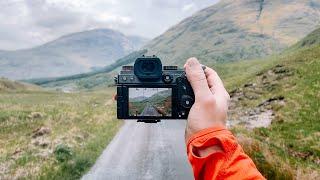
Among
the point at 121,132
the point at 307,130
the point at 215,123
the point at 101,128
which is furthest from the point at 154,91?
the point at 101,128

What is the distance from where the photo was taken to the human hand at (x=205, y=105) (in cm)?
216

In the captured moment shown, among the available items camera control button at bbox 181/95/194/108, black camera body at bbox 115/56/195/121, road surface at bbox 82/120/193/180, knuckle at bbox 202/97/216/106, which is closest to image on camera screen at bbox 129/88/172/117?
black camera body at bbox 115/56/195/121

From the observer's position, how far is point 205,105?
7.29 feet

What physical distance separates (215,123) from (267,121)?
34.3m

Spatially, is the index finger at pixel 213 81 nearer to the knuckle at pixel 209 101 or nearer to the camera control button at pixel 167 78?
the knuckle at pixel 209 101

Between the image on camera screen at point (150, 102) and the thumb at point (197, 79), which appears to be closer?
the thumb at point (197, 79)

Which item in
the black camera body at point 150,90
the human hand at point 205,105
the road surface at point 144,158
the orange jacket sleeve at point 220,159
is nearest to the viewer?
the orange jacket sleeve at point 220,159

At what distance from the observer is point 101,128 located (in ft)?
117

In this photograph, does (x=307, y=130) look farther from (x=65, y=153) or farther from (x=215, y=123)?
(x=215, y=123)

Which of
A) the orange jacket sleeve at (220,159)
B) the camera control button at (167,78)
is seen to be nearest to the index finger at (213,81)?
the orange jacket sleeve at (220,159)

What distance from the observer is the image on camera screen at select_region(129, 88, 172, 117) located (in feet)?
11.7

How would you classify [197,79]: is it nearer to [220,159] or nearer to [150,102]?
[220,159]

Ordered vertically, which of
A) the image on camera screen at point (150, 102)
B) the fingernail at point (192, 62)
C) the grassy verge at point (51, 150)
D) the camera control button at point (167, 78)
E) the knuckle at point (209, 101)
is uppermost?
the fingernail at point (192, 62)

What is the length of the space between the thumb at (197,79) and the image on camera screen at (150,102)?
900 millimetres
